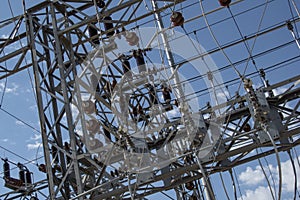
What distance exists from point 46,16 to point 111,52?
168 cm

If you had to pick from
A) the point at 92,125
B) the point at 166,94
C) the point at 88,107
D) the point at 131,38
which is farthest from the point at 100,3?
the point at 166,94

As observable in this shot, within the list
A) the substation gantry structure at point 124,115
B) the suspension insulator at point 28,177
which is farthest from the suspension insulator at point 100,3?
the suspension insulator at point 28,177

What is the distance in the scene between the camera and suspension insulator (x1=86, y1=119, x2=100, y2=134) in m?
8.34

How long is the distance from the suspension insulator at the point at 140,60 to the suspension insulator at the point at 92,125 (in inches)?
74.9

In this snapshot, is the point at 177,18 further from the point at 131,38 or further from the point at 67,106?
the point at 67,106

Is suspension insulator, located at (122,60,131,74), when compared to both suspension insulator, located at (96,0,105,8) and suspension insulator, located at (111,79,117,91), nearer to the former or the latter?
suspension insulator, located at (111,79,117,91)

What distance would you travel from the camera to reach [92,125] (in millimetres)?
8344

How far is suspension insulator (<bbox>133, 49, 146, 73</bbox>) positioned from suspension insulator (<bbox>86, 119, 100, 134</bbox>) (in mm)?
1902

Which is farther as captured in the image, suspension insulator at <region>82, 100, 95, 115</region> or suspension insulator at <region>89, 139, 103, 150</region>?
suspension insulator at <region>82, 100, 95, 115</region>

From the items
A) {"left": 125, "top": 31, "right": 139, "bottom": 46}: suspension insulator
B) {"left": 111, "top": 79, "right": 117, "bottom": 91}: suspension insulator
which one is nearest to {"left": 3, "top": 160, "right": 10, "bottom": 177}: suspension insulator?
{"left": 111, "top": 79, "right": 117, "bottom": 91}: suspension insulator

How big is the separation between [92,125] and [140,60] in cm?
207

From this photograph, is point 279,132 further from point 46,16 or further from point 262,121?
point 46,16

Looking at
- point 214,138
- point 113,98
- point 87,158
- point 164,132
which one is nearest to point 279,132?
point 214,138

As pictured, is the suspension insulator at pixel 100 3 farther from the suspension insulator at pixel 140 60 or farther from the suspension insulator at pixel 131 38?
the suspension insulator at pixel 140 60
